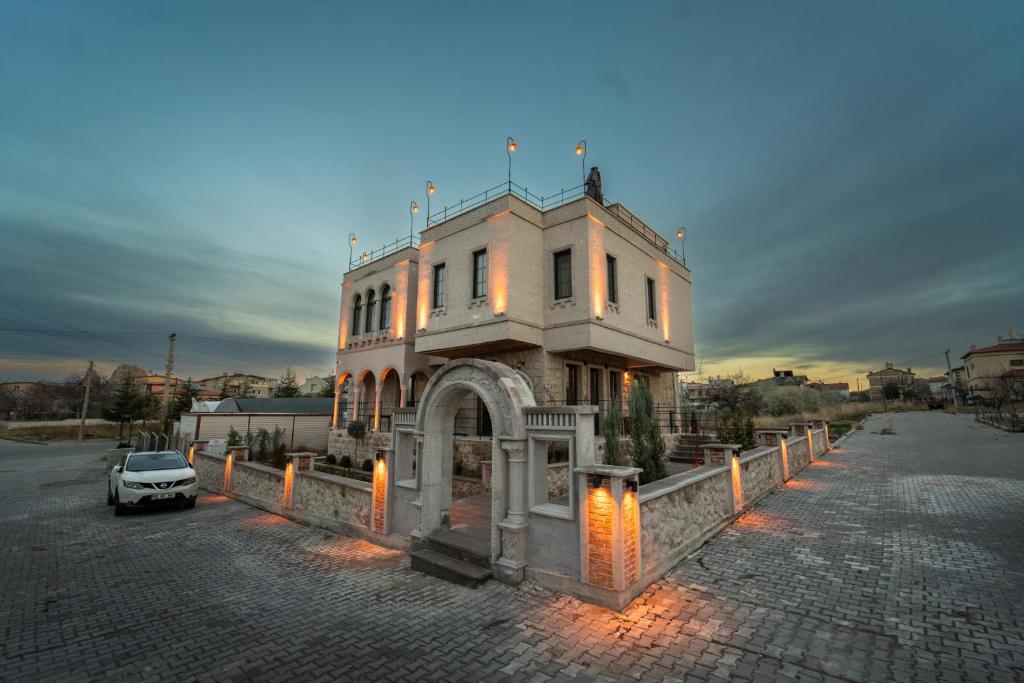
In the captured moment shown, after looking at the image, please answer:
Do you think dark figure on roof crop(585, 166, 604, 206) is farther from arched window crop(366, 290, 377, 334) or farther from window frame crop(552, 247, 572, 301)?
arched window crop(366, 290, 377, 334)

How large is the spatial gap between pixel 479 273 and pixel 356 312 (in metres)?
9.86

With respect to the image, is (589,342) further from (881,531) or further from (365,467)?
(365,467)

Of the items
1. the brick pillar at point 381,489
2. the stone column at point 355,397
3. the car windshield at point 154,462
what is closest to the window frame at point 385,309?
the stone column at point 355,397

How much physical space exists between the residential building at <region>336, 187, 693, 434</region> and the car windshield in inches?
249

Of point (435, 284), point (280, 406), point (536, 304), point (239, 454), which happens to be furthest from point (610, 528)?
point (280, 406)

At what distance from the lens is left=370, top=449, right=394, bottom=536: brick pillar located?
8.60 meters

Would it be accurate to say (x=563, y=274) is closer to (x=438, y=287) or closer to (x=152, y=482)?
(x=438, y=287)

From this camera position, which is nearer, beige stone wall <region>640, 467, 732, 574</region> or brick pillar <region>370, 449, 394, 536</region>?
beige stone wall <region>640, 467, 732, 574</region>

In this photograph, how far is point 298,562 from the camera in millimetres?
7625

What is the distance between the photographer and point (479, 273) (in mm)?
16031

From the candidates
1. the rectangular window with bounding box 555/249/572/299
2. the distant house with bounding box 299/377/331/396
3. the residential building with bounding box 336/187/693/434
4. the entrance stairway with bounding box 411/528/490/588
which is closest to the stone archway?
the entrance stairway with bounding box 411/528/490/588

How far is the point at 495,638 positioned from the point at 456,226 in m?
14.5

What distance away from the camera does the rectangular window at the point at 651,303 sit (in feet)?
62.2

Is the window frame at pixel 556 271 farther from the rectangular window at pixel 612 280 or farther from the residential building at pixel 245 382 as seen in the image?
the residential building at pixel 245 382
